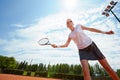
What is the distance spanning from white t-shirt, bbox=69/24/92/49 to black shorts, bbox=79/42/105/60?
93 millimetres

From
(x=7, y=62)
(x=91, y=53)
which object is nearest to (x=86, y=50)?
(x=91, y=53)

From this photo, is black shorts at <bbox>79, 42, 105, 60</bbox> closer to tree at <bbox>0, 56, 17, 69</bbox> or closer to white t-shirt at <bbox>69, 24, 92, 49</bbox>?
white t-shirt at <bbox>69, 24, 92, 49</bbox>

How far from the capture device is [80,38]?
434 cm

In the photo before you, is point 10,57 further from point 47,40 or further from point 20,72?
point 47,40

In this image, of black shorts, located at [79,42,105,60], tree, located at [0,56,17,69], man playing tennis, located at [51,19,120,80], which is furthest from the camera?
tree, located at [0,56,17,69]

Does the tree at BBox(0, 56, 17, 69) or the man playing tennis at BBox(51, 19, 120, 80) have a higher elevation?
the tree at BBox(0, 56, 17, 69)

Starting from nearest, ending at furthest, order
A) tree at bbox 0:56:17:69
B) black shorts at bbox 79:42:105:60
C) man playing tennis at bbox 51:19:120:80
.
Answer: man playing tennis at bbox 51:19:120:80
black shorts at bbox 79:42:105:60
tree at bbox 0:56:17:69

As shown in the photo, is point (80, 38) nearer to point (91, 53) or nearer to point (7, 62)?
point (91, 53)

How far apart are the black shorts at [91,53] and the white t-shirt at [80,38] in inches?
3.7

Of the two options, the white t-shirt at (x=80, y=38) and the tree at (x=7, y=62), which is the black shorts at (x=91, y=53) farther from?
the tree at (x=7, y=62)

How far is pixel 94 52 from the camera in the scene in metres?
4.27

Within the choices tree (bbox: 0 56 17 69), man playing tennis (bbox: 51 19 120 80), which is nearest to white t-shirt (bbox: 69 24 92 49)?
man playing tennis (bbox: 51 19 120 80)

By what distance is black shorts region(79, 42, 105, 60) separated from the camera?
419cm

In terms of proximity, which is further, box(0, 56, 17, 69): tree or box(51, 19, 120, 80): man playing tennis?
box(0, 56, 17, 69): tree
